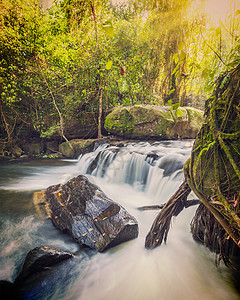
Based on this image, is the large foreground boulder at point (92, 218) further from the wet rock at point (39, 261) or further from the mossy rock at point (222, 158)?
the mossy rock at point (222, 158)

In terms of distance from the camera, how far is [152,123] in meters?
8.23

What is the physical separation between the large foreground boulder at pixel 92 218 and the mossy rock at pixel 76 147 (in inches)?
196

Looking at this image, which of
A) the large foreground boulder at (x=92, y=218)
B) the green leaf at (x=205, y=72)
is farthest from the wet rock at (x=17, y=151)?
the green leaf at (x=205, y=72)

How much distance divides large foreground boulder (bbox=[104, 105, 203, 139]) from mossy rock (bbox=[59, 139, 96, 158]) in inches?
58.6

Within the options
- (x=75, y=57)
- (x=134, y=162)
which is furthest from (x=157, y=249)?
(x=75, y=57)

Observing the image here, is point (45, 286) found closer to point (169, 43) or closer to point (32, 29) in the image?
point (32, 29)

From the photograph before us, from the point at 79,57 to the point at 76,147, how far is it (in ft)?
A: 13.8

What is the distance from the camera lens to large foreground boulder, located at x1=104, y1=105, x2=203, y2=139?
8250mm

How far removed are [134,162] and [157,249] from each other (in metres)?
3.35

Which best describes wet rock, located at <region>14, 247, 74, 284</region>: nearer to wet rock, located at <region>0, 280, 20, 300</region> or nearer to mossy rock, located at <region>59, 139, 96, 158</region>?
wet rock, located at <region>0, 280, 20, 300</region>

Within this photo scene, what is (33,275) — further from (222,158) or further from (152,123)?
(152,123)

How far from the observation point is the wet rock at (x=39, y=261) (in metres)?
2.12

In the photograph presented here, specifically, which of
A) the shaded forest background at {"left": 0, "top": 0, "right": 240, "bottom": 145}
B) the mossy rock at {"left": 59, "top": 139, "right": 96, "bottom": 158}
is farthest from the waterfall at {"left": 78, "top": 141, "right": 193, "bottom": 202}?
the shaded forest background at {"left": 0, "top": 0, "right": 240, "bottom": 145}

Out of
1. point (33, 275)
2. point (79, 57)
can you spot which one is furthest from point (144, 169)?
point (79, 57)
